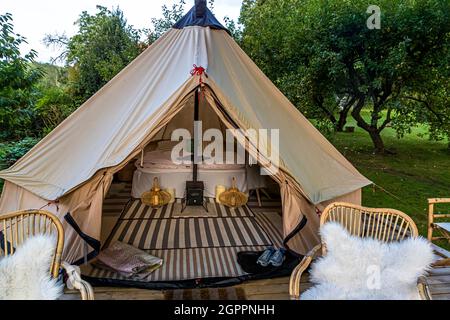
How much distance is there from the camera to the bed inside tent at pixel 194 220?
8.25 feet

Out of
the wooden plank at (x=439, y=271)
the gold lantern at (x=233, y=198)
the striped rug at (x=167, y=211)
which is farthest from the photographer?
the gold lantern at (x=233, y=198)

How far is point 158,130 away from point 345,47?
4.37 m

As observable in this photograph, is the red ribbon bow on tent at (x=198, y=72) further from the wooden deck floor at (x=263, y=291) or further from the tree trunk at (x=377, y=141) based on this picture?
the tree trunk at (x=377, y=141)

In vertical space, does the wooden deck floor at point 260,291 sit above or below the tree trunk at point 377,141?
below

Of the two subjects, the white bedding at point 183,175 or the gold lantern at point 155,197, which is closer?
the gold lantern at point 155,197

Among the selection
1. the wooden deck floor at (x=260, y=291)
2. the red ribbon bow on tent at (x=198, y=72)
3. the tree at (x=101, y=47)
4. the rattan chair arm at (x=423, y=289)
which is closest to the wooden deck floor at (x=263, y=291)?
the wooden deck floor at (x=260, y=291)

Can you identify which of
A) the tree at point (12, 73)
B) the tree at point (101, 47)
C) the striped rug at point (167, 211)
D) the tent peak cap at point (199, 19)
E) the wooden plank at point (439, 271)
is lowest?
the wooden plank at point (439, 271)

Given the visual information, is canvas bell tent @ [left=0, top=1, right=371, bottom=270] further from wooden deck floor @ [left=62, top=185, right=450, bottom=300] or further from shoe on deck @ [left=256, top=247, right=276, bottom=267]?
wooden deck floor @ [left=62, top=185, right=450, bottom=300]

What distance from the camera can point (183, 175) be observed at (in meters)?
4.32

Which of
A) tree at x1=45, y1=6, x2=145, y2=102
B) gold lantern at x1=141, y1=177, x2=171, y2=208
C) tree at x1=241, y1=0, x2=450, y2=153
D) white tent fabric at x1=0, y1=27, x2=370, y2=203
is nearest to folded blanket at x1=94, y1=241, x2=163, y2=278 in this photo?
white tent fabric at x1=0, y1=27, x2=370, y2=203

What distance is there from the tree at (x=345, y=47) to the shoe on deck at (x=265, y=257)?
3.69 m

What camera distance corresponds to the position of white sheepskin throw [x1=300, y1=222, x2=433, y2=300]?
5.39 feet
